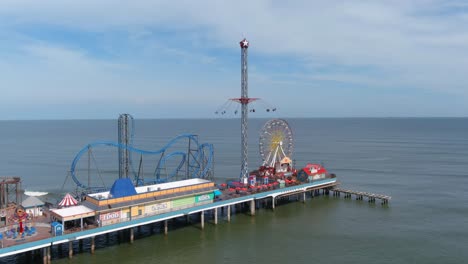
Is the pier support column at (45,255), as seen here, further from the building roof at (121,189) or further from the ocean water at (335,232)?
the building roof at (121,189)

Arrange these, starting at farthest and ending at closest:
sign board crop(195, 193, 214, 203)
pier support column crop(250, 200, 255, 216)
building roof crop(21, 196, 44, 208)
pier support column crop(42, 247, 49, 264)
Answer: pier support column crop(250, 200, 255, 216) < sign board crop(195, 193, 214, 203) < building roof crop(21, 196, 44, 208) < pier support column crop(42, 247, 49, 264)

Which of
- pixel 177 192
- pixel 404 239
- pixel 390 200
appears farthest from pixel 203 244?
pixel 390 200

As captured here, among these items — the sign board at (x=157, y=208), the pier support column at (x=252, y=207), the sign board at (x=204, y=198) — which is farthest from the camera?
the pier support column at (x=252, y=207)

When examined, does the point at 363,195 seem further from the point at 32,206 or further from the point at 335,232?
the point at 32,206

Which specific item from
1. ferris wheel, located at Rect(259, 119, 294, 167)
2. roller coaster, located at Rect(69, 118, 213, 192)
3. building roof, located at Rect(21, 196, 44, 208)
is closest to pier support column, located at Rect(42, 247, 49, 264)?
building roof, located at Rect(21, 196, 44, 208)

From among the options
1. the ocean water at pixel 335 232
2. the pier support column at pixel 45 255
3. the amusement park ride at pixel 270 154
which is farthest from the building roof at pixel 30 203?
the amusement park ride at pixel 270 154

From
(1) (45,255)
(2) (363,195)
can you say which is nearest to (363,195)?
(2) (363,195)

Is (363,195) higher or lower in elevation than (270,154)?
lower

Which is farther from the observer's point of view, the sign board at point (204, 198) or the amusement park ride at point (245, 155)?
the amusement park ride at point (245, 155)

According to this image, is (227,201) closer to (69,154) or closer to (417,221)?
(417,221)

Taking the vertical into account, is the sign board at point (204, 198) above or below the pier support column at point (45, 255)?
above

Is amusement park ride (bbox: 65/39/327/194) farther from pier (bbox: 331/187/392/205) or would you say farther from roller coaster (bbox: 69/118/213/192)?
pier (bbox: 331/187/392/205)
